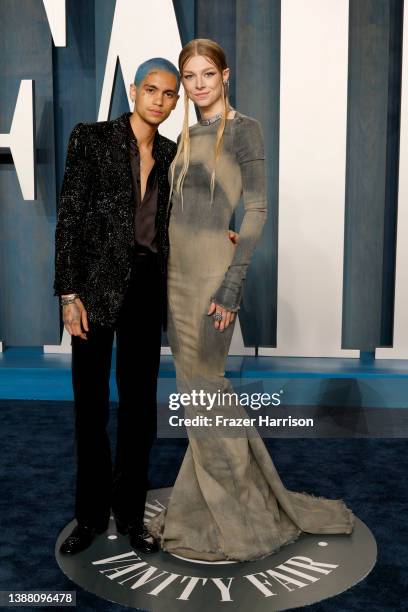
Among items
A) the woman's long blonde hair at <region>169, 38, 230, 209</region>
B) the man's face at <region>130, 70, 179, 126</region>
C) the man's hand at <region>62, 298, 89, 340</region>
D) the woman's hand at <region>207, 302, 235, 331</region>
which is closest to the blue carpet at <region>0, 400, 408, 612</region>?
the man's hand at <region>62, 298, 89, 340</region>

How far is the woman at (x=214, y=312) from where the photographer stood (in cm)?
208

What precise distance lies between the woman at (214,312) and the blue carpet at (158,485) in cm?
29

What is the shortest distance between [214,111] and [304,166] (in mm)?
1832

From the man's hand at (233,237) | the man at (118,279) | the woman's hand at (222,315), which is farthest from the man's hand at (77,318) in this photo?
the man's hand at (233,237)

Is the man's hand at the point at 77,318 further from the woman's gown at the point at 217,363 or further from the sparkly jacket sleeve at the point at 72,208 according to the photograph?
the woman's gown at the point at 217,363

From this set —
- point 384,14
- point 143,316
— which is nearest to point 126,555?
point 143,316

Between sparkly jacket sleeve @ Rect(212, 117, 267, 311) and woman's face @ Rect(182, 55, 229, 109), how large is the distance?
115mm

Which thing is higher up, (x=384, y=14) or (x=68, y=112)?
(x=384, y=14)

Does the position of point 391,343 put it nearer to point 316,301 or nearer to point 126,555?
point 316,301

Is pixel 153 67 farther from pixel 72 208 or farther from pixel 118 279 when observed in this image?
pixel 118 279

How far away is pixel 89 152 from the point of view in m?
2.10

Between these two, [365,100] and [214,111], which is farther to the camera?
[365,100]

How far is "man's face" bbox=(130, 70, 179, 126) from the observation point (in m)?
2.05

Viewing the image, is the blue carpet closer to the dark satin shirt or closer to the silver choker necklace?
the dark satin shirt
